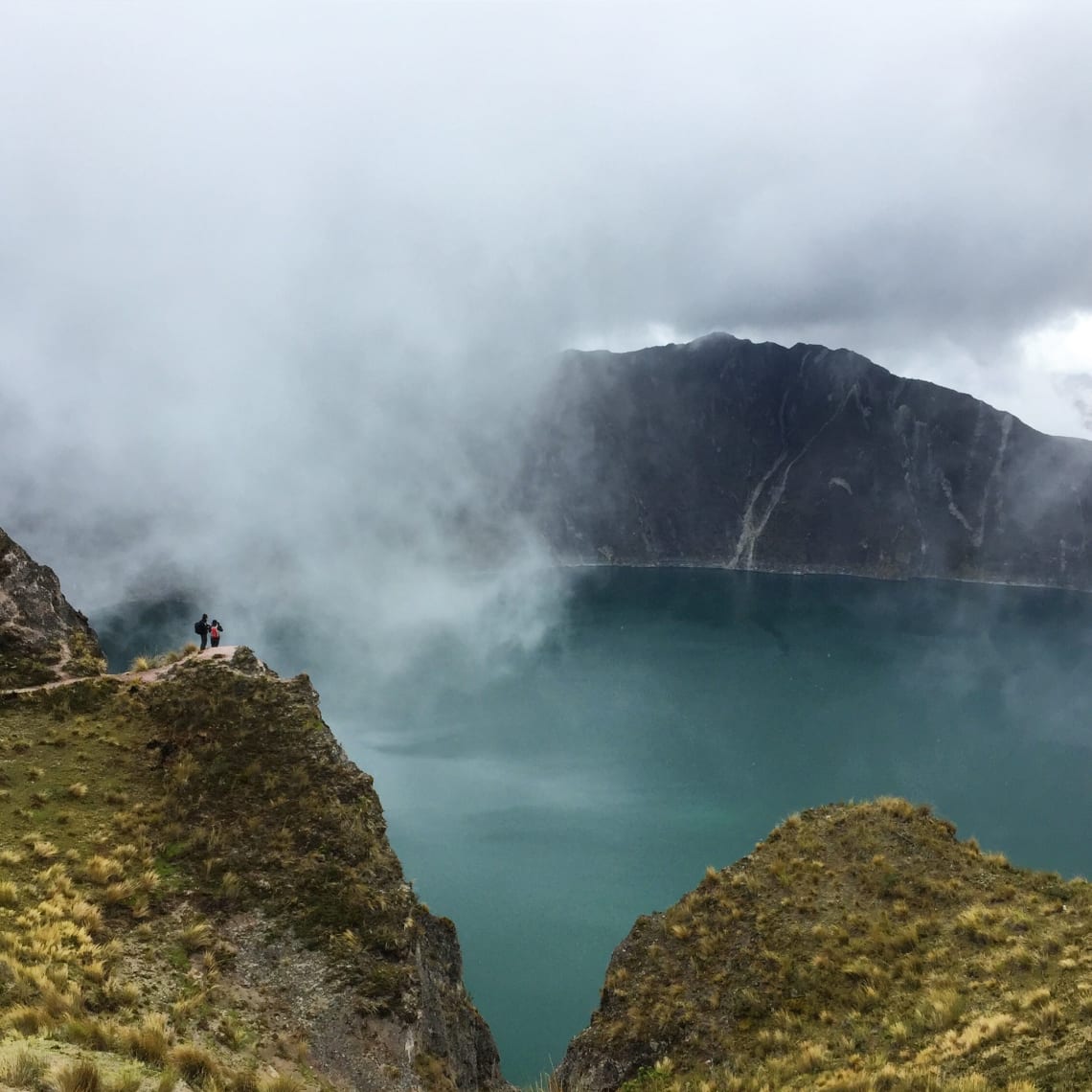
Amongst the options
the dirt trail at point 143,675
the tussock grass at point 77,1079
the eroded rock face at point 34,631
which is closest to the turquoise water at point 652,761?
the dirt trail at point 143,675

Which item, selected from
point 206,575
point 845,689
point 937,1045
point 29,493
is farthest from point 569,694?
point 29,493

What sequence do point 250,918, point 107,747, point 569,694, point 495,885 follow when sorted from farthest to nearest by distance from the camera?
point 569,694 → point 495,885 → point 107,747 → point 250,918

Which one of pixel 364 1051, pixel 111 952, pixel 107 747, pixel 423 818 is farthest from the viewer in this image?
pixel 423 818

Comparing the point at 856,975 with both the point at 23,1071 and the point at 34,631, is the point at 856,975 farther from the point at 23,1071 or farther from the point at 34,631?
the point at 34,631

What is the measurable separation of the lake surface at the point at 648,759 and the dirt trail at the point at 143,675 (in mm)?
19706

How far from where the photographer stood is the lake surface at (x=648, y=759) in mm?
43000

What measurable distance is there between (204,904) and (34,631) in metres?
10.4

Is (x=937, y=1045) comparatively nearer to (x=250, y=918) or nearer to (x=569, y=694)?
(x=250, y=918)

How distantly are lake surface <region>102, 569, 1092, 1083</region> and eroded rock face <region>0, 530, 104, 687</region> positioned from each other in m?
21.9

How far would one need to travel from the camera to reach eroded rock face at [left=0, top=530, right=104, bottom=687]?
18.7 meters

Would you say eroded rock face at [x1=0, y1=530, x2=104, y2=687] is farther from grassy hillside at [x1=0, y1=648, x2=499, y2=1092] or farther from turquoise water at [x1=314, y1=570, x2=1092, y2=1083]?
turquoise water at [x1=314, y1=570, x2=1092, y2=1083]

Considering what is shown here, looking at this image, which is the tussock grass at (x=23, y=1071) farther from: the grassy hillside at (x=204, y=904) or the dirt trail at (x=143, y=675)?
the dirt trail at (x=143, y=675)

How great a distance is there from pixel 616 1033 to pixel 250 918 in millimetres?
9421

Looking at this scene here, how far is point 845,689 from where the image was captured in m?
98.4
